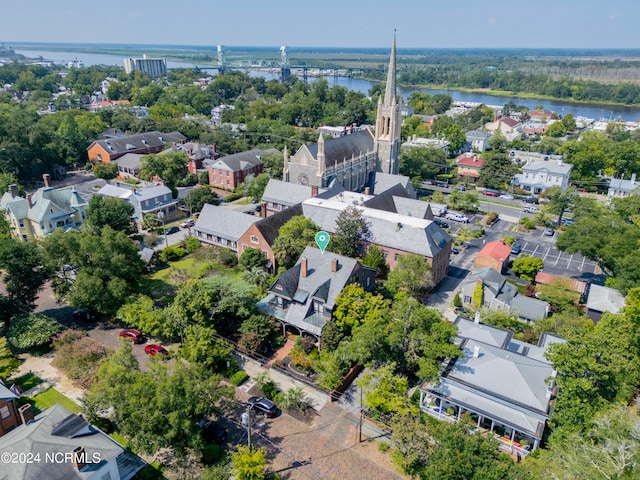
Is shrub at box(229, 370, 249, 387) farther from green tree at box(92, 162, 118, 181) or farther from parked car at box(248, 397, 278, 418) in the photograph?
green tree at box(92, 162, 118, 181)

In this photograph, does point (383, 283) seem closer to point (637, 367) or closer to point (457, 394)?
point (457, 394)

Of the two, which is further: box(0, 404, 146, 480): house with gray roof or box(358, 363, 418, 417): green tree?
box(358, 363, 418, 417): green tree

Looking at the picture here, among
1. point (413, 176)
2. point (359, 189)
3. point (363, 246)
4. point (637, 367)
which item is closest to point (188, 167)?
point (359, 189)

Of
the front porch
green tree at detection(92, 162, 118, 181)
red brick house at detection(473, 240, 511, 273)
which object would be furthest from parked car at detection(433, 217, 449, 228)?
green tree at detection(92, 162, 118, 181)

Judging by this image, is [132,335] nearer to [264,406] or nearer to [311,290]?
[264,406]

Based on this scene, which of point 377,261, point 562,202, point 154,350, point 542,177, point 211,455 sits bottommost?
point 211,455

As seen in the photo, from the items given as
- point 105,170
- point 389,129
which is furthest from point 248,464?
point 105,170
